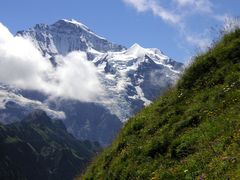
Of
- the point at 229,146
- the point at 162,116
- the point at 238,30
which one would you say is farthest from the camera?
the point at 238,30

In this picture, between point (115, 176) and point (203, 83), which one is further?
point (203, 83)

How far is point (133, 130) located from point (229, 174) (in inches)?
418

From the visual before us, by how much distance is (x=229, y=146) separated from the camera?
15.5 metres

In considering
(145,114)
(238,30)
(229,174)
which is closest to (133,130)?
(145,114)

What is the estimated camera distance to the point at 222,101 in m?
20.0

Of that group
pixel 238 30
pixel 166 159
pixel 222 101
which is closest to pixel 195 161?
pixel 166 159

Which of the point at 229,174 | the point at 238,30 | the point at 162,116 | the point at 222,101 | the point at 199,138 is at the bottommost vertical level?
the point at 229,174

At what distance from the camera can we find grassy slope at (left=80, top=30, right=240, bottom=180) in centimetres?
1606

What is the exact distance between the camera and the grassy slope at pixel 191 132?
1606 cm

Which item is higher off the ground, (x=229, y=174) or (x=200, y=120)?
(x=200, y=120)

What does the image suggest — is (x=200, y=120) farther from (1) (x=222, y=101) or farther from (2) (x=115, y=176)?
(2) (x=115, y=176)

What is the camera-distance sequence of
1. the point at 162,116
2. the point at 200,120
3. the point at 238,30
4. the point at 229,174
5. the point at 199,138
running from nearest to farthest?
the point at 229,174 < the point at 199,138 < the point at 200,120 < the point at 162,116 < the point at 238,30

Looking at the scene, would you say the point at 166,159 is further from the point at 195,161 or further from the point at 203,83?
the point at 203,83

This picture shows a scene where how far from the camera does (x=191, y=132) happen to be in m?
19.0
